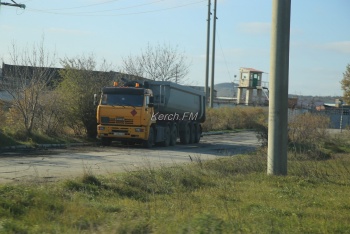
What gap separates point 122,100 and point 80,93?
12.2ft

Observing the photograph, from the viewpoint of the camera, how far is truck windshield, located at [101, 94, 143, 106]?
24047 mm

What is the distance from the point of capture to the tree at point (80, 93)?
26.6 meters

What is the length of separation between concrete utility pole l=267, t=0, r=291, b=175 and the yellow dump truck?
1078 centimetres

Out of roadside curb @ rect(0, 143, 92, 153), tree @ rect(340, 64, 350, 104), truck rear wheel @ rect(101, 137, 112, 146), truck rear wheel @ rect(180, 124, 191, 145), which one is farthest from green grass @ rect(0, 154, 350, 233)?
tree @ rect(340, 64, 350, 104)

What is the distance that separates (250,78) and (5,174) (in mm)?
62481

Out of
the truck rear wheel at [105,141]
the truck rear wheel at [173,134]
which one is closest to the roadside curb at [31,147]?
the truck rear wheel at [105,141]

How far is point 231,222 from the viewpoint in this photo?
7410 mm

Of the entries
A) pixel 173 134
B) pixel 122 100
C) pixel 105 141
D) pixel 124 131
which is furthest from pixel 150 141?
pixel 173 134

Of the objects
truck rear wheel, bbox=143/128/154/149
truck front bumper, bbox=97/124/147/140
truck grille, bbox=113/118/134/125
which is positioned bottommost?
→ truck rear wheel, bbox=143/128/154/149

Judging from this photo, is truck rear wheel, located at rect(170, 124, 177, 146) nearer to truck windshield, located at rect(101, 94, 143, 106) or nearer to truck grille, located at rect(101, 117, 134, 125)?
truck grille, located at rect(101, 117, 134, 125)

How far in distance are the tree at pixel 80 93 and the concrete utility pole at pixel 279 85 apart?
14557 millimetres

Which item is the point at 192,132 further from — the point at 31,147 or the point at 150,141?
the point at 31,147

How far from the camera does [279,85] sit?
542 inches

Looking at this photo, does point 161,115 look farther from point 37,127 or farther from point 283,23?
point 283,23
